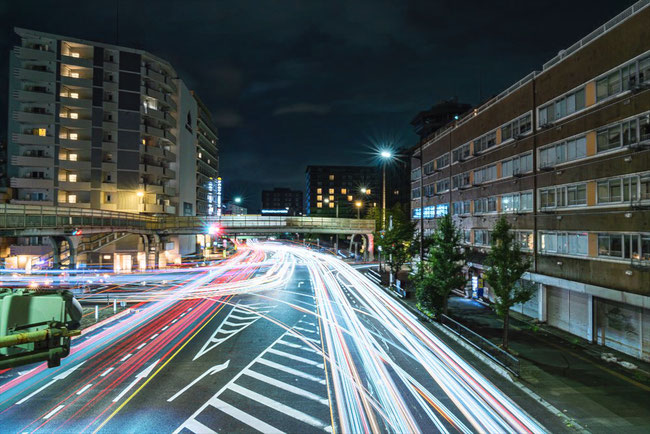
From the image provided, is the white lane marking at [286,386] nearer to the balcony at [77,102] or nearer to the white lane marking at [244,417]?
the white lane marking at [244,417]

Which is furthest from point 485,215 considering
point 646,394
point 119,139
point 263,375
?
point 119,139

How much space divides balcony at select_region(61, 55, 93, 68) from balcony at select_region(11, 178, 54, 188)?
18405 millimetres

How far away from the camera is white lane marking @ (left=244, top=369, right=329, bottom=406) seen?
11.6 m

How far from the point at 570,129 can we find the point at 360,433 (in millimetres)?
21343

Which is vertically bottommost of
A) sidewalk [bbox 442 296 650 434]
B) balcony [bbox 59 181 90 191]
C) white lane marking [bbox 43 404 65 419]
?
sidewalk [bbox 442 296 650 434]

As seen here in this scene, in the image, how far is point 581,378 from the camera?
13.5 metres

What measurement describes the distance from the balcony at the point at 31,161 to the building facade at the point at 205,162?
32092 mm

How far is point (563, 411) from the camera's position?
35.6 ft

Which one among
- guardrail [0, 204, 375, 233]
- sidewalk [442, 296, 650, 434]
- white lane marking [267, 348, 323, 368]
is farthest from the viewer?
guardrail [0, 204, 375, 233]

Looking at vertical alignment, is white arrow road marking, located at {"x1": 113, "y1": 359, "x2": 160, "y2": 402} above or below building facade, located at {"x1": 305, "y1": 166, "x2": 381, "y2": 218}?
below

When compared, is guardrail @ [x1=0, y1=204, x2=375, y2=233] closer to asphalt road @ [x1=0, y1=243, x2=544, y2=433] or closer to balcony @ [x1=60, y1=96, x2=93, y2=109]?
asphalt road @ [x1=0, y1=243, x2=544, y2=433]

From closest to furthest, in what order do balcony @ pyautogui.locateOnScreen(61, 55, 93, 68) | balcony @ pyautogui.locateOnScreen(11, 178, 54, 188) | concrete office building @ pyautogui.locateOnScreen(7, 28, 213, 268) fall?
balcony @ pyautogui.locateOnScreen(11, 178, 54, 188)
concrete office building @ pyautogui.locateOnScreen(7, 28, 213, 268)
balcony @ pyautogui.locateOnScreen(61, 55, 93, 68)

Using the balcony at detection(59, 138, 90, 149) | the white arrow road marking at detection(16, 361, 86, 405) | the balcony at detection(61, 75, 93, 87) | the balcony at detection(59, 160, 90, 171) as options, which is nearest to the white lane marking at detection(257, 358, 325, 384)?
the white arrow road marking at detection(16, 361, 86, 405)

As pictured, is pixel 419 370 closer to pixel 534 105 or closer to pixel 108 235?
pixel 534 105
